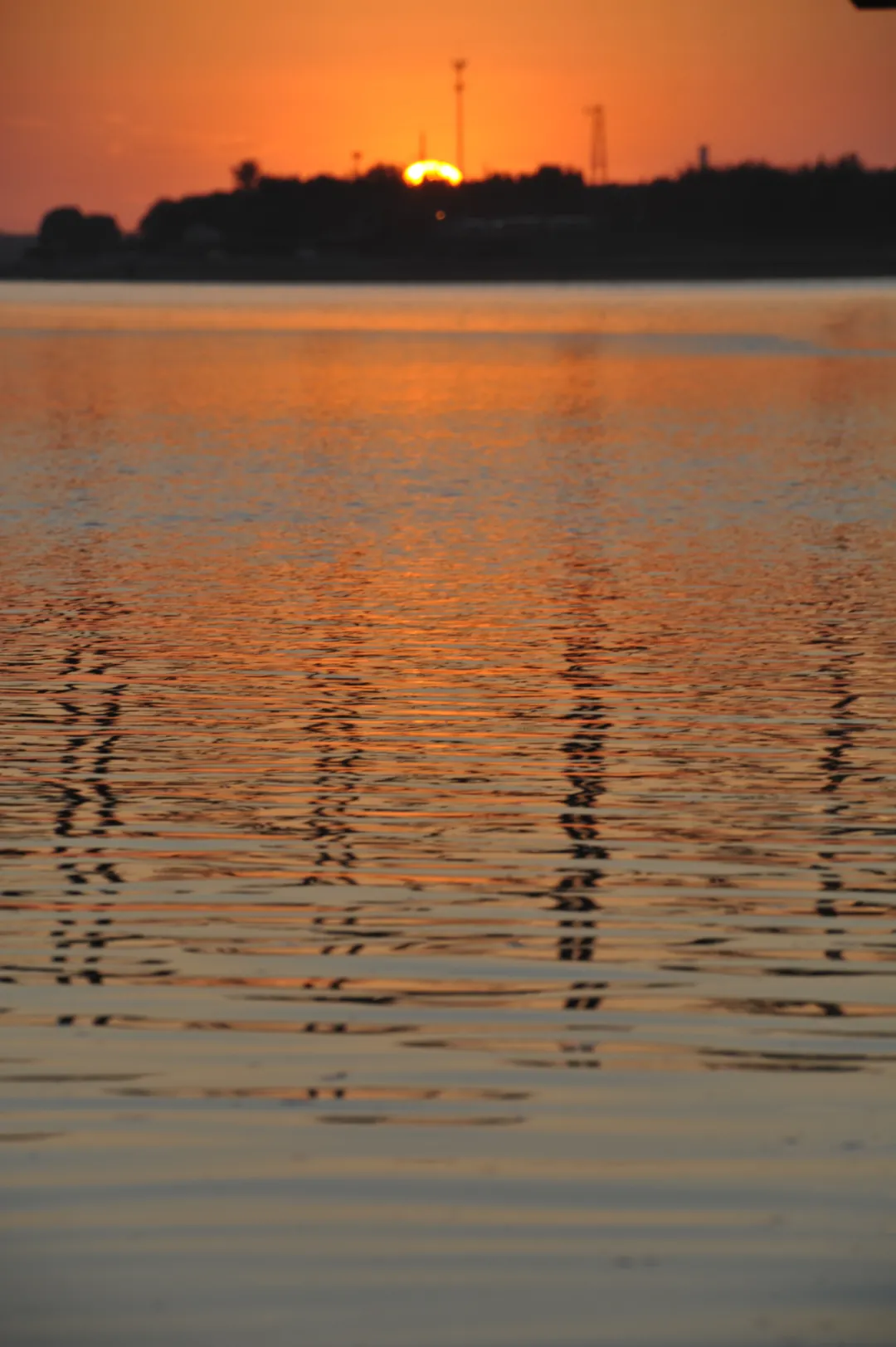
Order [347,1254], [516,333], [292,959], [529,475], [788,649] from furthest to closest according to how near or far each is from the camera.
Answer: [516,333], [529,475], [788,649], [292,959], [347,1254]

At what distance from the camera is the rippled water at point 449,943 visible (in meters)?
7.02

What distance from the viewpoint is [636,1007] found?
9430 mm

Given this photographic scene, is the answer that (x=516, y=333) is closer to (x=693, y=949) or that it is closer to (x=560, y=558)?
(x=560, y=558)

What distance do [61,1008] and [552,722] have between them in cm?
696

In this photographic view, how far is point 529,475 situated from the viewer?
38719mm

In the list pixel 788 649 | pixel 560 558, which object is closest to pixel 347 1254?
pixel 788 649

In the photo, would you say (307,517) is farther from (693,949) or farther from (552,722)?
(693,949)

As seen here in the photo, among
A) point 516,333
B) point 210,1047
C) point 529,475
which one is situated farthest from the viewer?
point 516,333

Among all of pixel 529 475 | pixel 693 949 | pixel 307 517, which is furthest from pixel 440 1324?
pixel 529 475

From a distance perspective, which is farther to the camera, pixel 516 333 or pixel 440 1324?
pixel 516 333

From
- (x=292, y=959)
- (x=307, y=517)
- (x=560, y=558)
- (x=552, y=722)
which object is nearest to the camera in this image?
(x=292, y=959)

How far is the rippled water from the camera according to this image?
7.02m

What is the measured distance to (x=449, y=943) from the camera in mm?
10430

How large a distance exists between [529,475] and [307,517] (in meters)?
7.80
